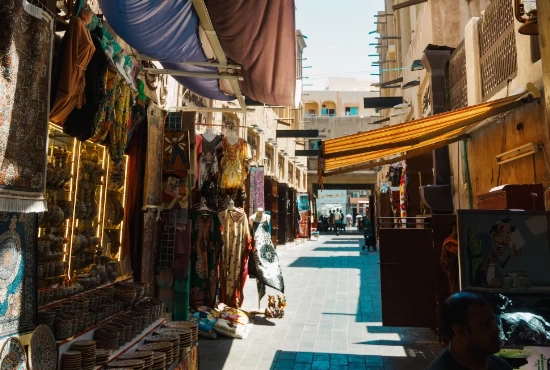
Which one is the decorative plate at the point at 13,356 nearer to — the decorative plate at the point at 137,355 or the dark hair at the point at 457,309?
the decorative plate at the point at 137,355

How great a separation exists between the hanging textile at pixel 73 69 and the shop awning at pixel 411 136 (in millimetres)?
2789

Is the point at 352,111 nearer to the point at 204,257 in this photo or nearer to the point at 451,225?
the point at 204,257

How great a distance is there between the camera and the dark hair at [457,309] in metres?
1.77

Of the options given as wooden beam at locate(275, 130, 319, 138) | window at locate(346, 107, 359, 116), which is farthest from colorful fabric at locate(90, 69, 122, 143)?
window at locate(346, 107, 359, 116)

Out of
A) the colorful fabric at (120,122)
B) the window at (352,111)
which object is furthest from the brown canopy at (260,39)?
the window at (352,111)

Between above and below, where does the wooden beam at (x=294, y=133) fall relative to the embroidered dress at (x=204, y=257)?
above

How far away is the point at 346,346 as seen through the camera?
525 cm

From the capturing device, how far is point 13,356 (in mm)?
2299

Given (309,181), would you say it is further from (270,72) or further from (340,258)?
(270,72)

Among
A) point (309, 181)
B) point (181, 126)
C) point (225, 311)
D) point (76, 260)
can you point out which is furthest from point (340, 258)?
point (309, 181)

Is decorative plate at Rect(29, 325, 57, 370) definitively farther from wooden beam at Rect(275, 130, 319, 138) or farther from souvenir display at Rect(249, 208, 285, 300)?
wooden beam at Rect(275, 130, 319, 138)

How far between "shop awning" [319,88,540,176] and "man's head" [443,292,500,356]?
3060mm

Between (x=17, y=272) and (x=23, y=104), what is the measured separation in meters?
0.93

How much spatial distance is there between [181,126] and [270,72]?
5.44ft
